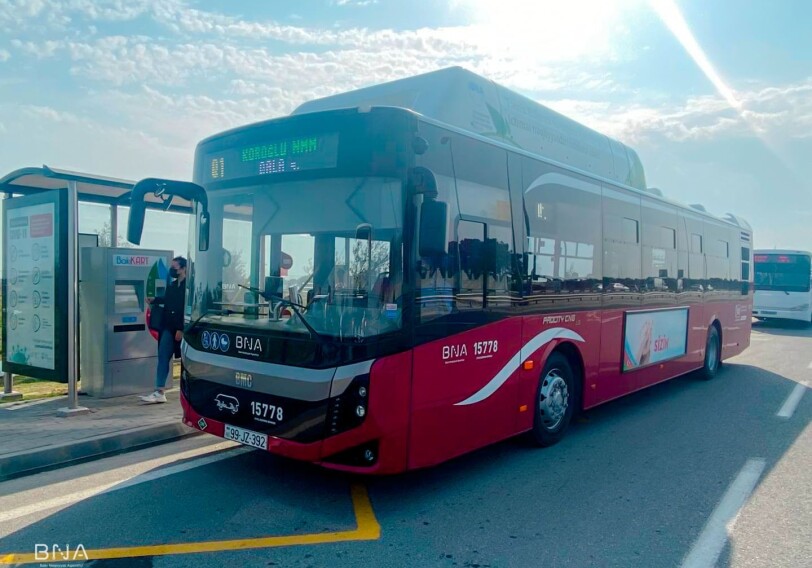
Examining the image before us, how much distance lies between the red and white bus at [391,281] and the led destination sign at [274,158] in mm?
16

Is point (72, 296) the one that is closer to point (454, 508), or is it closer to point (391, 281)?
point (391, 281)

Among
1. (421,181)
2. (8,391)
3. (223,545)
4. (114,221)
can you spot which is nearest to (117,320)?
(8,391)

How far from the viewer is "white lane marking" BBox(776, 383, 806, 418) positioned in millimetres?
8859

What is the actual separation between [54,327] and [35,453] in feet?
7.49

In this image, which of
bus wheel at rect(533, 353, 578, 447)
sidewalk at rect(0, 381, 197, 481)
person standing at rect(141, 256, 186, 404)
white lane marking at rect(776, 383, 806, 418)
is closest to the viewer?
sidewalk at rect(0, 381, 197, 481)

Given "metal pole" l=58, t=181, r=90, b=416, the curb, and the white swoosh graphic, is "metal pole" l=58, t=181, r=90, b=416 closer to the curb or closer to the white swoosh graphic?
the curb

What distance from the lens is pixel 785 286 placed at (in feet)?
82.7

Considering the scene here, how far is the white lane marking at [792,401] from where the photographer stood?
29.1ft

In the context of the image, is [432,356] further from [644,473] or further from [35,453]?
[35,453]

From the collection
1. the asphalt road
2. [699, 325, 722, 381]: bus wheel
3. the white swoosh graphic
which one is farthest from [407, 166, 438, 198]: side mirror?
[699, 325, 722, 381]: bus wheel

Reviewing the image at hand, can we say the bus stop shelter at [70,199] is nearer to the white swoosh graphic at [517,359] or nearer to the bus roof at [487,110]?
the bus roof at [487,110]

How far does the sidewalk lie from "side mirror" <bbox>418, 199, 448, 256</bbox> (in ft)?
13.3

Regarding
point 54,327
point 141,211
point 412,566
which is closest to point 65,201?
point 54,327

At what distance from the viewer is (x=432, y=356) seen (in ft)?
16.6
